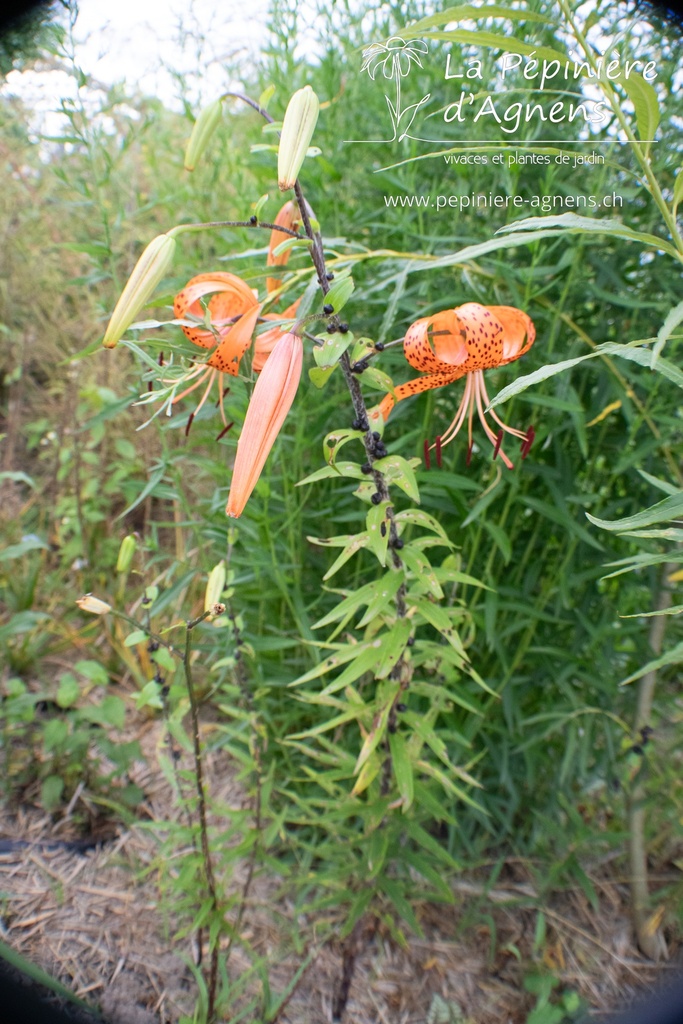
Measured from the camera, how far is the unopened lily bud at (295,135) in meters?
0.58

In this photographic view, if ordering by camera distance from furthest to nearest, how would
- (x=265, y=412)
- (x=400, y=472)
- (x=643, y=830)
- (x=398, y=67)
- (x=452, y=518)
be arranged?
1. (x=643, y=830)
2. (x=452, y=518)
3. (x=398, y=67)
4. (x=400, y=472)
5. (x=265, y=412)

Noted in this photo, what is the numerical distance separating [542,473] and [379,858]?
0.56 meters

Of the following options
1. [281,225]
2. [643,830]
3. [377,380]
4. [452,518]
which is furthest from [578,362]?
[643,830]

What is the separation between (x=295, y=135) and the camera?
1.95 feet

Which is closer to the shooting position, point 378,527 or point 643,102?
point 643,102

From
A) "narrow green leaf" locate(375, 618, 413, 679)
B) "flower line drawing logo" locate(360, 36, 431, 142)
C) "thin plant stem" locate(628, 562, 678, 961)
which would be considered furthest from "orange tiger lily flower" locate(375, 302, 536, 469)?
"thin plant stem" locate(628, 562, 678, 961)

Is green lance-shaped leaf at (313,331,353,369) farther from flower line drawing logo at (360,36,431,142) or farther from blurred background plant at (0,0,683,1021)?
flower line drawing logo at (360,36,431,142)

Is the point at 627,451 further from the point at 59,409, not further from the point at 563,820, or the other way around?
the point at 59,409

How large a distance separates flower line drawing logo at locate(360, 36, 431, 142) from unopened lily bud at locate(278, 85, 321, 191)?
0.32 metres

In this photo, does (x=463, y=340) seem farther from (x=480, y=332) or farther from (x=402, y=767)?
(x=402, y=767)

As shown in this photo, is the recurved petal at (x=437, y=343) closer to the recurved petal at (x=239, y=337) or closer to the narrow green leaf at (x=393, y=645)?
the recurved petal at (x=239, y=337)

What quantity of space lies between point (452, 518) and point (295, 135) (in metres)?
0.62

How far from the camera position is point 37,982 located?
89 cm

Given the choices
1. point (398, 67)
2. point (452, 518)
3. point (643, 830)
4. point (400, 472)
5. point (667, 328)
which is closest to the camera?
point (667, 328)
